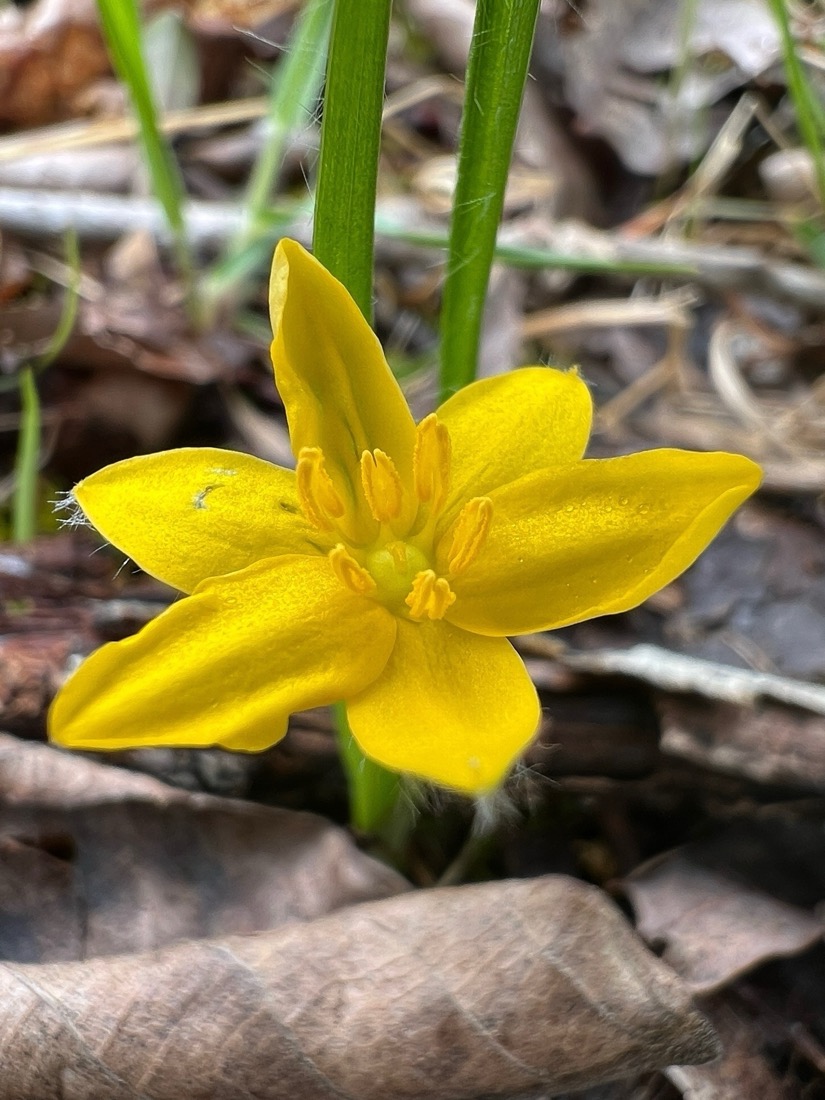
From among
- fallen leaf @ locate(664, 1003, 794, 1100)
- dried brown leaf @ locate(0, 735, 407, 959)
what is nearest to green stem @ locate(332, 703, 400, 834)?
dried brown leaf @ locate(0, 735, 407, 959)

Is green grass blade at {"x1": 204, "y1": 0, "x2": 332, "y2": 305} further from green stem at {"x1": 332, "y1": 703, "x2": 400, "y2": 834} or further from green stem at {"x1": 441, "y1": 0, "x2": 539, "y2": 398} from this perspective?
green stem at {"x1": 332, "y1": 703, "x2": 400, "y2": 834}

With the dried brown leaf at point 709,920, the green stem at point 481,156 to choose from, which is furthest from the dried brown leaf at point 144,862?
the green stem at point 481,156

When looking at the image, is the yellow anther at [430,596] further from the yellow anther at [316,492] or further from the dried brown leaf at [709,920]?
the dried brown leaf at [709,920]

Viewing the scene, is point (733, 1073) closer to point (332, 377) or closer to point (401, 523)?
point (401, 523)

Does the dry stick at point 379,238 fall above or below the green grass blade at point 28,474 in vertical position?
above

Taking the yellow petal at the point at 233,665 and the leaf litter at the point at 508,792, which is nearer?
Result: the yellow petal at the point at 233,665

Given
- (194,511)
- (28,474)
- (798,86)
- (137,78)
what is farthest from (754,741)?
(137,78)

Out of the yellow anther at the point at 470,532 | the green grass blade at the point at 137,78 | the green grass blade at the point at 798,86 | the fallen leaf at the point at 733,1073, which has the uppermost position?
the green grass blade at the point at 798,86
